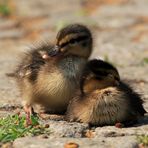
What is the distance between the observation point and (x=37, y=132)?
4383mm

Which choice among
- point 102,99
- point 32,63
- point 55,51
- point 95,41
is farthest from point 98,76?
point 95,41

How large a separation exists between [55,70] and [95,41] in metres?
2.17

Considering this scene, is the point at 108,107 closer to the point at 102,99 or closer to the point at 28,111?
the point at 102,99

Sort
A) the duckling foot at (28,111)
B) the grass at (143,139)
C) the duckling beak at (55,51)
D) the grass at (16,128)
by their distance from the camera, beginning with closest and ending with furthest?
1. the grass at (143,139)
2. the grass at (16,128)
3. the duckling foot at (28,111)
4. the duckling beak at (55,51)

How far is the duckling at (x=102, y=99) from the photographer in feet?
15.1

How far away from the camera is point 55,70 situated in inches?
203

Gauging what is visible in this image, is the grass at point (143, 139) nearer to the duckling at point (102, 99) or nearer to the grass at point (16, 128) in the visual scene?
the duckling at point (102, 99)

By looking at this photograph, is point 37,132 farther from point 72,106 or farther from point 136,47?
point 136,47

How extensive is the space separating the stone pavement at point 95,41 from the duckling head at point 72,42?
57 cm

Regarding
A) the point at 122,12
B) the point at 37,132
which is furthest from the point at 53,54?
the point at 122,12

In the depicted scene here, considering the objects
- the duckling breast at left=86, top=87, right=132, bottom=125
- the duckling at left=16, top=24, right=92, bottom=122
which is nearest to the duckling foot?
the duckling at left=16, top=24, right=92, bottom=122

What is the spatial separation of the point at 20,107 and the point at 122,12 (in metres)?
4.90

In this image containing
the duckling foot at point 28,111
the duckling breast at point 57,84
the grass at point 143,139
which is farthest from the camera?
the duckling breast at point 57,84

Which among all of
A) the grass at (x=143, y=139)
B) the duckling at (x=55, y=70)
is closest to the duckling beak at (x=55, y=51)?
the duckling at (x=55, y=70)
